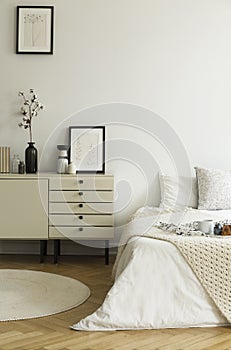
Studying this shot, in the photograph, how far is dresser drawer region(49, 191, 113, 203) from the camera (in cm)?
516

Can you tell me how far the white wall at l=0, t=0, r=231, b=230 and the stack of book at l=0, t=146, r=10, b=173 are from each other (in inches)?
12.7

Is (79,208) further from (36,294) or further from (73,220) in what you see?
(36,294)

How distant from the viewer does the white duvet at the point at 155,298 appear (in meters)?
3.39

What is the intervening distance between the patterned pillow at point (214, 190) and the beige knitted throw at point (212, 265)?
5.16 ft

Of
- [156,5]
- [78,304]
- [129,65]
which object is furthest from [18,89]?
[78,304]

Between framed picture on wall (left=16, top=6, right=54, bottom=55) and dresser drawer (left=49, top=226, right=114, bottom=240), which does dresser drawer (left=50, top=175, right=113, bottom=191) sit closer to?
dresser drawer (left=49, top=226, right=114, bottom=240)

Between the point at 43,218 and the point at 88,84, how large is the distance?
1312 millimetres

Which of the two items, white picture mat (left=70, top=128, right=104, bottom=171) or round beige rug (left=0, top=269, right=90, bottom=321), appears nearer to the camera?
round beige rug (left=0, top=269, right=90, bottom=321)

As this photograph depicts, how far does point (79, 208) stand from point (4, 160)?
828 mm

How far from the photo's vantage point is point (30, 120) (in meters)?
5.51

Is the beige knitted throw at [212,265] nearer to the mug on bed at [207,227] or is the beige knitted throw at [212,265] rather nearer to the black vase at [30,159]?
the mug on bed at [207,227]

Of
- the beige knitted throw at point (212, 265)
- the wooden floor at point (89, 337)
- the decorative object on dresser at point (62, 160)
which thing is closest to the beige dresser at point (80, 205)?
the decorative object on dresser at point (62, 160)

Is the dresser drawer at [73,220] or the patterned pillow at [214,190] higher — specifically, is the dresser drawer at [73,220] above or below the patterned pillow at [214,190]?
below

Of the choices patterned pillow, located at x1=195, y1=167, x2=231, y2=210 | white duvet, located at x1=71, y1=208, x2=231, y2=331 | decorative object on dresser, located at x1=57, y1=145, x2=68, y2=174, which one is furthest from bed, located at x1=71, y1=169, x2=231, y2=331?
decorative object on dresser, located at x1=57, y1=145, x2=68, y2=174
